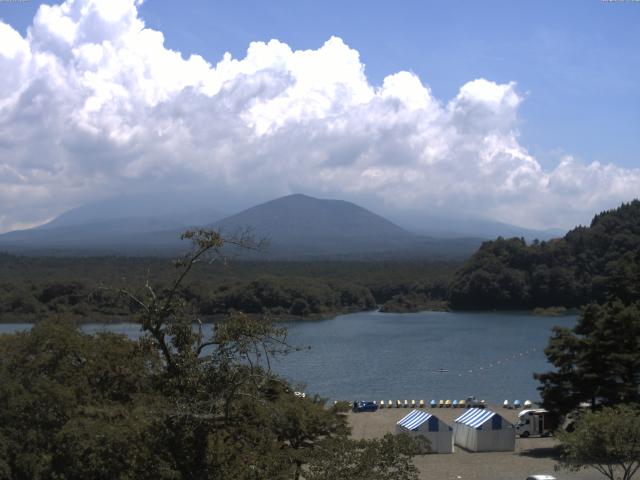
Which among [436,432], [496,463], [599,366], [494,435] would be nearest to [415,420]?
[436,432]

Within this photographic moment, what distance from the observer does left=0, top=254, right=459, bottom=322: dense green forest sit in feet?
169

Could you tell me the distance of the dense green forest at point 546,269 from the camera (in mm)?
60938

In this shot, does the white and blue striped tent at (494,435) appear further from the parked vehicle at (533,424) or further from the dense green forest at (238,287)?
the dense green forest at (238,287)

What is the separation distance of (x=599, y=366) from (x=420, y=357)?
818 inches

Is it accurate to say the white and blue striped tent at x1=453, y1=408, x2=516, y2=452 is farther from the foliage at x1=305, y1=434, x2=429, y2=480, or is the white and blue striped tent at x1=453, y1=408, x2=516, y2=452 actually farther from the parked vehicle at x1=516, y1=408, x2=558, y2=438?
the foliage at x1=305, y1=434, x2=429, y2=480

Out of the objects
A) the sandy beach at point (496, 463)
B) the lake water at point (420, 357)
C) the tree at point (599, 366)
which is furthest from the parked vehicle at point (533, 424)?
the lake water at point (420, 357)

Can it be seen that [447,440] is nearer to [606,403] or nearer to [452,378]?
[606,403]

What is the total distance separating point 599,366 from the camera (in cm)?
1684

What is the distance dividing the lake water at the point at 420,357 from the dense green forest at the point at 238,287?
3.07 meters

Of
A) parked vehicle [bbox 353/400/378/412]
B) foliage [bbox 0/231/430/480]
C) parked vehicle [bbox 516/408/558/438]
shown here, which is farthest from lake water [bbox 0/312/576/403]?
foliage [bbox 0/231/430/480]

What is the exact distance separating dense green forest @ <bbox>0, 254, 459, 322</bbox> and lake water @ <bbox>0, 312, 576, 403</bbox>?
307 centimetres

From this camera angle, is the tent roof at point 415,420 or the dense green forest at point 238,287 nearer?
the tent roof at point 415,420

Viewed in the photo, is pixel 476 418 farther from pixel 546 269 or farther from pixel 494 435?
pixel 546 269

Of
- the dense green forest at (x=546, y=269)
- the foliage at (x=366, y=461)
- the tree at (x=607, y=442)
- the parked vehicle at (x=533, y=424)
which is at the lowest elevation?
the parked vehicle at (x=533, y=424)
